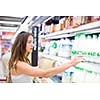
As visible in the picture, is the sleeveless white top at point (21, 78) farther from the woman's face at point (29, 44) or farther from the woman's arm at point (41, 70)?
the woman's face at point (29, 44)

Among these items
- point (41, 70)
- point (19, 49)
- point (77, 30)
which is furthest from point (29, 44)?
point (77, 30)

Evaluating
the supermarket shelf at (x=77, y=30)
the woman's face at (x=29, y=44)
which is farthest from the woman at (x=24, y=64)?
the supermarket shelf at (x=77, y=30)

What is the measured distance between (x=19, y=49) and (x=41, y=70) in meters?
0.31

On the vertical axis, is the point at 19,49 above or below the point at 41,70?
above

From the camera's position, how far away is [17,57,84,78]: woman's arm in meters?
2.76

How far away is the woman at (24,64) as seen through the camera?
2.74 m

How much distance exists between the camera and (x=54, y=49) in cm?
281

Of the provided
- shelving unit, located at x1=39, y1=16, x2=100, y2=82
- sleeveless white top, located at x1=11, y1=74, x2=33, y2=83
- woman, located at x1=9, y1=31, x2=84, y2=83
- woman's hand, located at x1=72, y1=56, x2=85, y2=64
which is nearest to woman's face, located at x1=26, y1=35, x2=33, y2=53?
woman, located at x1=9, y1=31, x2=84, y2=83

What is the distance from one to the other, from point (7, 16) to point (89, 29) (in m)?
0.83

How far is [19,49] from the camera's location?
108 inches

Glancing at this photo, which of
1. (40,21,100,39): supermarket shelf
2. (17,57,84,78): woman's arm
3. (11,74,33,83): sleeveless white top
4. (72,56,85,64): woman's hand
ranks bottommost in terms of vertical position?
(11,74,33,83): sleeveless white top

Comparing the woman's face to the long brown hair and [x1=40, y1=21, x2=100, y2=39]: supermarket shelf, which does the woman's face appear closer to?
the long brown hair

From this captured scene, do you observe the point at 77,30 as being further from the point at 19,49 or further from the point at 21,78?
the point at 21,78
